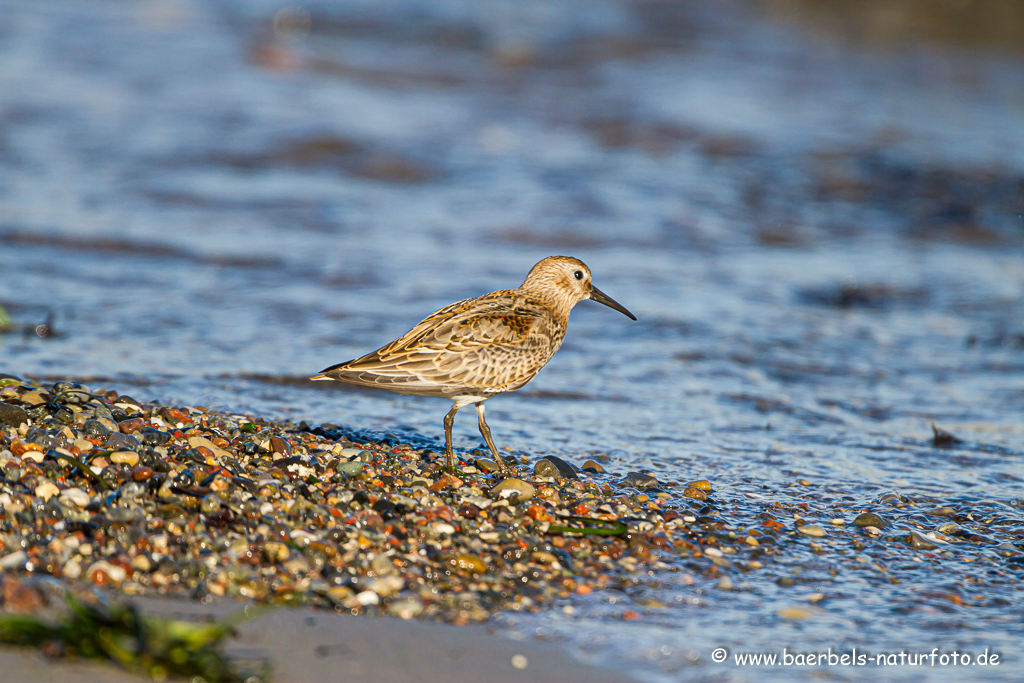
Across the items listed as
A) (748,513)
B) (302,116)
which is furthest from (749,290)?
(302,116)

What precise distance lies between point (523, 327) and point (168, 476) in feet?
6.81

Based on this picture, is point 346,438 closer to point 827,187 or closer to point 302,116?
point 827,187

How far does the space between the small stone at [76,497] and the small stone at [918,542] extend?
11.9 feet

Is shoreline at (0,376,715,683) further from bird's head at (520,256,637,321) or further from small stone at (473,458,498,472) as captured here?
bird's head at (520,256,637,321)

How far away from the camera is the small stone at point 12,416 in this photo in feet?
16.1

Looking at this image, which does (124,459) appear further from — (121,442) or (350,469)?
(350,469)

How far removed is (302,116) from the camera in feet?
50.9

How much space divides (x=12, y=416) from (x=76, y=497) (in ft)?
3.38

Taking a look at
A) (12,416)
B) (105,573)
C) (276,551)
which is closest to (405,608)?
(276,551)

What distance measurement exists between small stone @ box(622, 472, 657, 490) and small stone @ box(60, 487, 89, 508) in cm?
257

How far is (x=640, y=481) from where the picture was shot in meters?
5.31

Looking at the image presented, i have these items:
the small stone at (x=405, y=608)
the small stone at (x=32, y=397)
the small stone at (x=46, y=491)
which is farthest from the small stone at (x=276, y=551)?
the small stone at (x=32, y=397)

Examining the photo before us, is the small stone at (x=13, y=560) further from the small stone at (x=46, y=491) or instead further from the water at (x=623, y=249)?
the water at (x=623, y=249)

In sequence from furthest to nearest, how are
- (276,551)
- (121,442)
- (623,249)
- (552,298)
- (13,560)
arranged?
(623,249), (552,298), (121,442), (276,551), (13,560)
